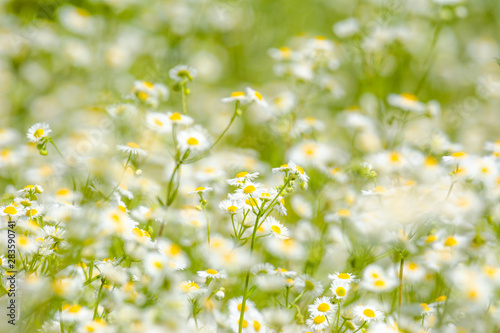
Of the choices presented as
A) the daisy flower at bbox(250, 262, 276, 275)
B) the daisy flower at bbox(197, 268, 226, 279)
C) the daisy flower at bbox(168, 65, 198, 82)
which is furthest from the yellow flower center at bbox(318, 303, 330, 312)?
the daisy flower at bbox(168, 65, 198, 82)

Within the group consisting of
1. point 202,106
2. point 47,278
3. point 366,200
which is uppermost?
point 47,278

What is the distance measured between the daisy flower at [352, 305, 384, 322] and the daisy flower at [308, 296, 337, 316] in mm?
92

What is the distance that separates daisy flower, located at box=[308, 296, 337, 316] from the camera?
209cm

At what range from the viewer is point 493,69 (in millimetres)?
5809

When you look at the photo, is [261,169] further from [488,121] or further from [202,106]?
[488,121]

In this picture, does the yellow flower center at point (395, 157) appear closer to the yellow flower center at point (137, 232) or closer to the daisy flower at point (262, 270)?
the daisy flower at point (262, 270)

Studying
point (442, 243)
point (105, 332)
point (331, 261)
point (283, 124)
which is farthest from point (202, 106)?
point (105, 332)

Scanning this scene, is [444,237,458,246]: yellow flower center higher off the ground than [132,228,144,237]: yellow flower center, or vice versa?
[132,228,144,237]: yellow flower center

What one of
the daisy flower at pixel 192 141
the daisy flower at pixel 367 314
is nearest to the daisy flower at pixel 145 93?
the daisy flower at pixel 192 141

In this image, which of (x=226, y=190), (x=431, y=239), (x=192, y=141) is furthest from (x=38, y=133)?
(x=431, y=239)

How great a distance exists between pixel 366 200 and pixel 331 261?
1.45 ft

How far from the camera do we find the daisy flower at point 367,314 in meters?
2.03

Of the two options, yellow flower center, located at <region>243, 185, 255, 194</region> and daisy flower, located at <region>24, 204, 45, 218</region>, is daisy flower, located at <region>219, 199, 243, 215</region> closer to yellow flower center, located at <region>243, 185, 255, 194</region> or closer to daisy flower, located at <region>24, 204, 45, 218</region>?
yellow flower center, located at <region>243, 185, 255, 194</region>

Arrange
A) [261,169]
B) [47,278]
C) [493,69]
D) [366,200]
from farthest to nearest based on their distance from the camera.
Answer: [493,69] < [261,169] < [366,200] < [47,278]
